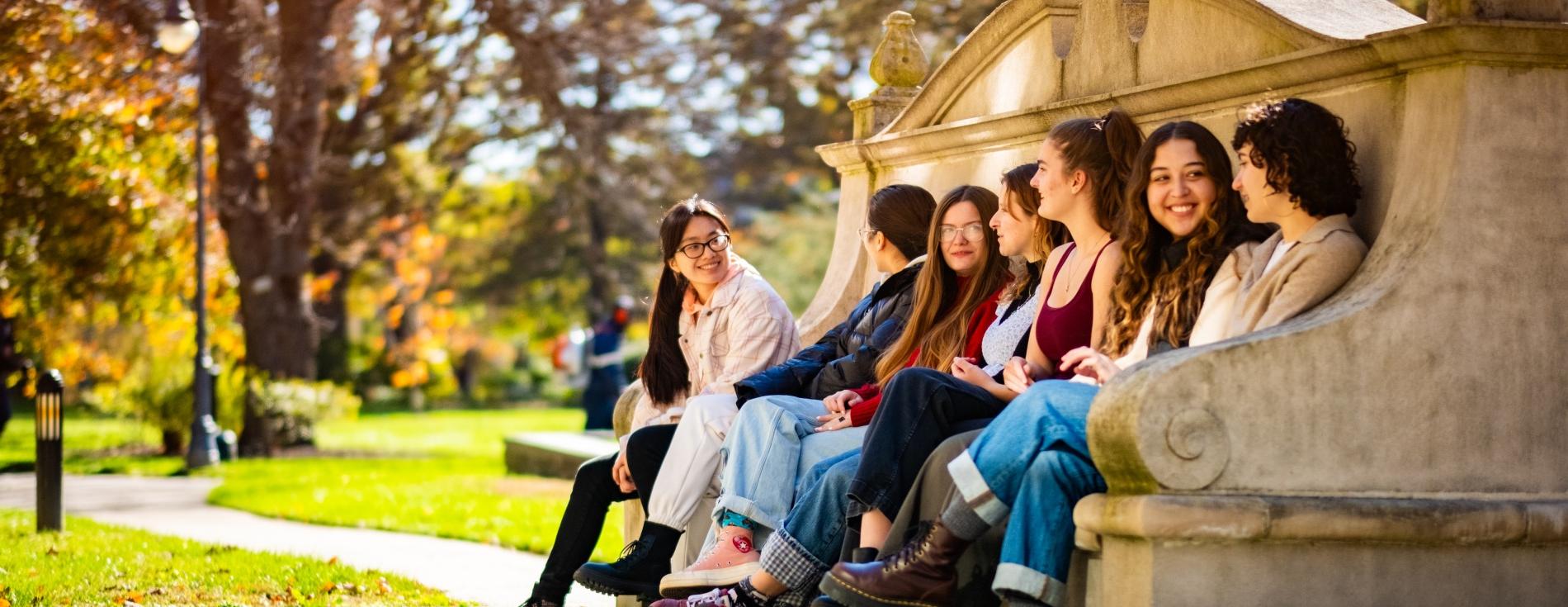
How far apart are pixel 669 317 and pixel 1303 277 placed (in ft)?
9.82

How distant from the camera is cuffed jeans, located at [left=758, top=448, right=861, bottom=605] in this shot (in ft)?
15.5

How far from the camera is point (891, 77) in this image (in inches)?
304

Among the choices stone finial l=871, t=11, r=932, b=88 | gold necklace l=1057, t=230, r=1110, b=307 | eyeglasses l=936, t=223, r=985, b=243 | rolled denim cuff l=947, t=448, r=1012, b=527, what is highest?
stone finial l=871, t=11, r=932, b=88

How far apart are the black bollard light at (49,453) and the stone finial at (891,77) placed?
195 inches

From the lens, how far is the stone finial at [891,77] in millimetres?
7633

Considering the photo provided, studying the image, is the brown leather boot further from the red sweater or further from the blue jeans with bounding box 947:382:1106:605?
the red sweater

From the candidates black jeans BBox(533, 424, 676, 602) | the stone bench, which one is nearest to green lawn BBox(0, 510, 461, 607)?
black jeans BBox(533, 424, 676, 602)

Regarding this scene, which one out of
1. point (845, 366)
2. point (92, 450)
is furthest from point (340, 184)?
point (845, 366)

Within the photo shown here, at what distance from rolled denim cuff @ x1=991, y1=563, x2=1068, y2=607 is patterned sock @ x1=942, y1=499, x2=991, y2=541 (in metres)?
0.18

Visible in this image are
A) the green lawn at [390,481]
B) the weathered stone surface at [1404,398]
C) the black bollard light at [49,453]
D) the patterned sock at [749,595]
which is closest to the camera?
the weathered stone surface at [1404,398]

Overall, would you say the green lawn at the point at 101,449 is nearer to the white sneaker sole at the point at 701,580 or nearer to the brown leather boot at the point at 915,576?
the white sneaker sole at the point at 701,580

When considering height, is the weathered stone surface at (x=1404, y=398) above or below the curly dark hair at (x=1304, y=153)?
below

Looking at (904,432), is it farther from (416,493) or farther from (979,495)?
(416,493)

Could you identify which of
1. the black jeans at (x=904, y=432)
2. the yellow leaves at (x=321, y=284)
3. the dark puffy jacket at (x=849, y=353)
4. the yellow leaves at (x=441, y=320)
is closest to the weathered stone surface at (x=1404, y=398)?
the black jeans at (x=904, y=432)
